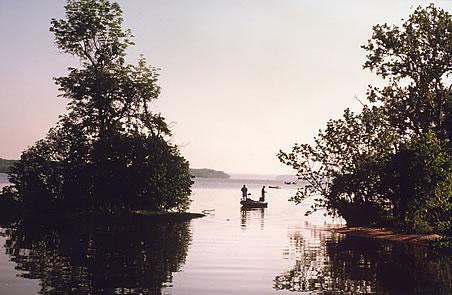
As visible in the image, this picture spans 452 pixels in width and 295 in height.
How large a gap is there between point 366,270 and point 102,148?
101 ft

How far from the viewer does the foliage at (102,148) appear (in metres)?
48.1

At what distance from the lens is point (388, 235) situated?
3881 cm

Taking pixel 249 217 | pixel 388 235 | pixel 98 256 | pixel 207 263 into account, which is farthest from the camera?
pixel 249 217

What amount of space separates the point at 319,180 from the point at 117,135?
57.3 feet

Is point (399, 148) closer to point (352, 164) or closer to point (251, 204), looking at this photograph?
point (352, 164)

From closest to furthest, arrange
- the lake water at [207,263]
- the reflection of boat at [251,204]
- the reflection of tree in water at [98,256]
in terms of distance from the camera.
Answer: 1. the reflection of tree in water at [98,256]
2. the lake water at [207,263]
3. the reflection of boat at [251,204]

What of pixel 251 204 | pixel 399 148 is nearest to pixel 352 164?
pixel 399 148

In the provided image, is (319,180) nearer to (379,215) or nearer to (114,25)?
(379,215)

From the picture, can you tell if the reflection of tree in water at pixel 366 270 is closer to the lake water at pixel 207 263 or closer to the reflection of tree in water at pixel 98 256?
the lake water at pixel 207 263

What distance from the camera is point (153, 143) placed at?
50.4 meters

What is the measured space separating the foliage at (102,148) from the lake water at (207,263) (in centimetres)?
951

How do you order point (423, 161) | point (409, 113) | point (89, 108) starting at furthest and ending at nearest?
point (89, 108), point (409, 113), point (423, 161)

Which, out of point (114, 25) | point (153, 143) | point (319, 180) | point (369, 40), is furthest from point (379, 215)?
point (114, 25)

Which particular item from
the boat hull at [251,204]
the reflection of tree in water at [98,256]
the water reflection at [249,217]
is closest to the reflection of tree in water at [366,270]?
the reflection of tree in water at [98,256]
